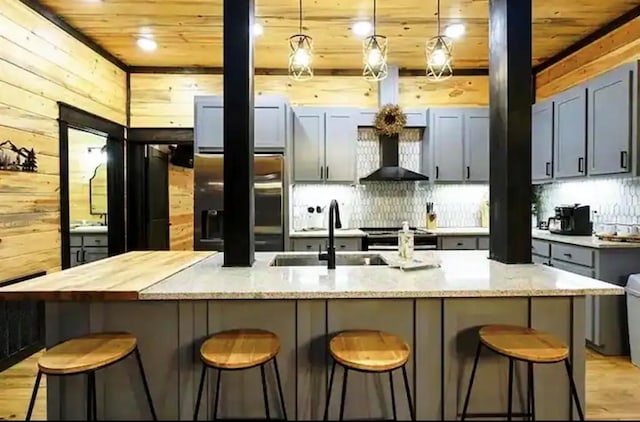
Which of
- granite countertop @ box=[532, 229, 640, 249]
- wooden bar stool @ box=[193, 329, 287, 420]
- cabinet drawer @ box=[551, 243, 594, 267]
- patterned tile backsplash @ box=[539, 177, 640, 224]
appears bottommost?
wooden bar stool @ box=[193, 329, 287, 420]

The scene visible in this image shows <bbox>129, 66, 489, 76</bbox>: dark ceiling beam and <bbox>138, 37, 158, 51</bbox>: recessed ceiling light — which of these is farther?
<bbox>129, 66, 489, 76</bbox>: dark ceiling beam

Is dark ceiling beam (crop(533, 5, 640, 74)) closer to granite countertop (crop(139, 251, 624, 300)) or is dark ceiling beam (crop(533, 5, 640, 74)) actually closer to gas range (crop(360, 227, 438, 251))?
gas range (crop(360, 227, 438, 251))

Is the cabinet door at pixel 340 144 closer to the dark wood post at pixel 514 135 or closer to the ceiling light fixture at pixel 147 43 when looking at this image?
the ceiling light fixture at pixel 147 43

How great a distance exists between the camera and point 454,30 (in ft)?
14.0

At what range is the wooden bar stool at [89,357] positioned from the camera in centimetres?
172

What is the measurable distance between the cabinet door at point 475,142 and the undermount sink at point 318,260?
8.71ft

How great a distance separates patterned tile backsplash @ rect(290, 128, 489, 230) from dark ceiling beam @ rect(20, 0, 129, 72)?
9.04ft

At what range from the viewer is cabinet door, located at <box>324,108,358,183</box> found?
16.7 ft

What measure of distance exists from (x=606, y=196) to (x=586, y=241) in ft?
2.64

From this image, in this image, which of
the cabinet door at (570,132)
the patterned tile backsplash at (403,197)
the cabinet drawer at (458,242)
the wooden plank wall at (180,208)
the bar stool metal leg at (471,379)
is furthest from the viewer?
the wooden plank wall at (180,208)

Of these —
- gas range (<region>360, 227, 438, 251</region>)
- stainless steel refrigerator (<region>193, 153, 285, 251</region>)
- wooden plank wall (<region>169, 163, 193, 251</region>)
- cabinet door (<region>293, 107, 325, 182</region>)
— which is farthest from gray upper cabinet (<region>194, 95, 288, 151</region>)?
wooden plank wall (<region>169, 163, 193, 251</region>)

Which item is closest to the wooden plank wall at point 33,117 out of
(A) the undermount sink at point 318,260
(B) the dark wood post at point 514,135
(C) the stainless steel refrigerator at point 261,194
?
(C) the stainless steel refrigerator at point 261,194

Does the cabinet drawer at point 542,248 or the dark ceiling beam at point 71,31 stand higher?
the dark ceiling beam at point 71,31

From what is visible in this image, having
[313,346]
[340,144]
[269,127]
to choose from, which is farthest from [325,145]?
[313,346]
